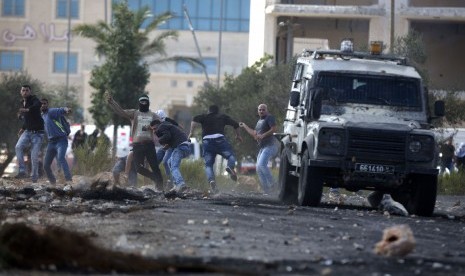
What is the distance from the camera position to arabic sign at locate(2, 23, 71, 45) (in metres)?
94.1

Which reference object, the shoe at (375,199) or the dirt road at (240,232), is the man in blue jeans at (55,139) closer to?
the dirt road at (240,232)

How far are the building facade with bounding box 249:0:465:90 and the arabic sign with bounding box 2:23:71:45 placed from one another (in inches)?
1243

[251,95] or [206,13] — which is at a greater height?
[206,13]

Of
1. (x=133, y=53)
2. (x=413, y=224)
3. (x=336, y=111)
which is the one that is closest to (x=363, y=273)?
(x=413, y=224)

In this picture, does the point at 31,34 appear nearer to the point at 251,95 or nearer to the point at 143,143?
the point at 251,95

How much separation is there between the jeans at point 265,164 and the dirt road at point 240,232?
4839 millimetres

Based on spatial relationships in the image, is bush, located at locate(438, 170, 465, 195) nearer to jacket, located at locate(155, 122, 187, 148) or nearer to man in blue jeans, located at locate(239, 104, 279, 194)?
man in blue jeans, located at locate(239, 104, 279, 194)

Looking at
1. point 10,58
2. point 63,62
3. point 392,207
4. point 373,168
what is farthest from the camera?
point 10,58

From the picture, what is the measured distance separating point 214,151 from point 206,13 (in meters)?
71.0

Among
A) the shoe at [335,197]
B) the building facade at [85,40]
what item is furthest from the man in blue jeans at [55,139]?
the building facade at [85,40]

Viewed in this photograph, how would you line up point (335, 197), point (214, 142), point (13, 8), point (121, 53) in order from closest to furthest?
point (335, 197), point (214, 142), point (121, 53), point (13, 8)

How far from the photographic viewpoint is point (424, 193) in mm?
19656

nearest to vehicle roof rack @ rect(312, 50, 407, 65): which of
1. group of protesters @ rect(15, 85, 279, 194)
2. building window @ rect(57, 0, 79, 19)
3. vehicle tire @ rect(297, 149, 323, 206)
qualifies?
vehicle tire @ rect(297, 149, 323, 206)

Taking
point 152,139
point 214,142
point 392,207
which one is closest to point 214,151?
point 214,142
